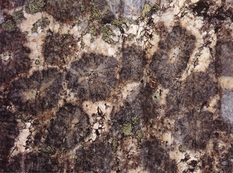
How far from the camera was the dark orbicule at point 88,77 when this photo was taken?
12.3 ft

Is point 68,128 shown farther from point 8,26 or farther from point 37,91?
point 8,26

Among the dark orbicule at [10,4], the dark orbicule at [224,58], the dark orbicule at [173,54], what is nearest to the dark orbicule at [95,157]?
the dark orbicule at [173,54]

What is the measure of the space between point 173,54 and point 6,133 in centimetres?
325

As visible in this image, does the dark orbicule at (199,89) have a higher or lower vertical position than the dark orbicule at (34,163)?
higher

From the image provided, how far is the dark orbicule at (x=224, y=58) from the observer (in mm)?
3621

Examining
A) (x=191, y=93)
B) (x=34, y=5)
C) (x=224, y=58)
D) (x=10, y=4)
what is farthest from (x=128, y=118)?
(x=10, y=4)

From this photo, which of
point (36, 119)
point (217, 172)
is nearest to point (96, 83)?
point (36, 119)

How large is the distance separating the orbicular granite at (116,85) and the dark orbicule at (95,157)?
2 centimetres

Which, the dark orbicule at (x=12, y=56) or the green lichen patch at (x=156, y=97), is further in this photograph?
the green lichen patch at (x=156, y=97)

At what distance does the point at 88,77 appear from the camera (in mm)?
3766

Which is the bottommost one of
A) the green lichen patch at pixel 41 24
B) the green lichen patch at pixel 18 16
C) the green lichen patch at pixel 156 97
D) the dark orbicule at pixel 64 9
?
the green lichen patch at pixel 156 97

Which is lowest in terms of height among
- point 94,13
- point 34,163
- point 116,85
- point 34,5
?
point 34,163

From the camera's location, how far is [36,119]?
12.1 ft

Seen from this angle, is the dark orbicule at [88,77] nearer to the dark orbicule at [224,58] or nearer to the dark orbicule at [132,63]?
the dark orbicule at [132,63]
